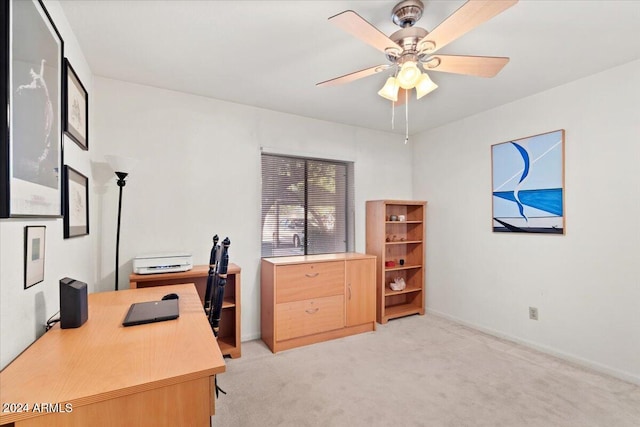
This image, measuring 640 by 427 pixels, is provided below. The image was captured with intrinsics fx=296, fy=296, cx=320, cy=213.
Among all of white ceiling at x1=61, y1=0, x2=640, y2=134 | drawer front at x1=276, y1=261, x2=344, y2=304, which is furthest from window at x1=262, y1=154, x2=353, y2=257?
white ceiling at x1=61, y1=0, x2=640, y2=134

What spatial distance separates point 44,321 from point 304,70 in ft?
7.54

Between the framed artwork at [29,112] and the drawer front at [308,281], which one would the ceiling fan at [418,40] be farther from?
the drawer front at [308,281]

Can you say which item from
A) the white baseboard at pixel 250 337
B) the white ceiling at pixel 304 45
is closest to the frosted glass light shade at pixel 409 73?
the white ceiling at pixel 304 45

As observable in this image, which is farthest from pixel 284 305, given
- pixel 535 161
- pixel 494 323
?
pixel 535 161

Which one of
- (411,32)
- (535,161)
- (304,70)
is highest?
(304,70)

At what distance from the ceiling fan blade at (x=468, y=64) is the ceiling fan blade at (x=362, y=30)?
0.25 metres

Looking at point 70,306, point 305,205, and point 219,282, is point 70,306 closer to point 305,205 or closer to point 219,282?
point 219,282

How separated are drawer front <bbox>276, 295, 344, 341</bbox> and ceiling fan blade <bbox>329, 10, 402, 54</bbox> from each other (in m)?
2.34

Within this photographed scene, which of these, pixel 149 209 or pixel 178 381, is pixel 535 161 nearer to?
pixel 178 381

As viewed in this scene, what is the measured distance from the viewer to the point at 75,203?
1.89 metres

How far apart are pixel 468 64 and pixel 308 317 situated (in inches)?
100

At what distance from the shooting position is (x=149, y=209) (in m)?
2.74

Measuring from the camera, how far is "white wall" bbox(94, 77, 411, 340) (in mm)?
2621

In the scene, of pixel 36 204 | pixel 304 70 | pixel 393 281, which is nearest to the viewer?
pixel 36 204
